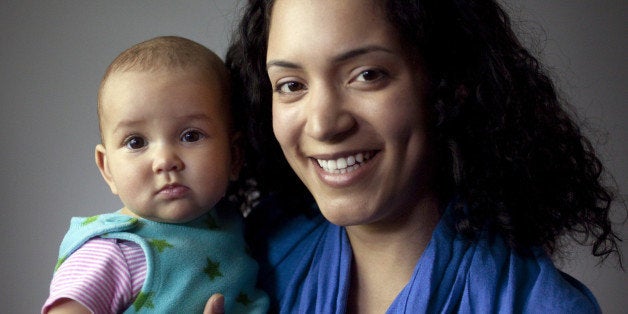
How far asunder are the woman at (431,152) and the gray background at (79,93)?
83 cm

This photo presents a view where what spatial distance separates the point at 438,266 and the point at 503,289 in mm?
130

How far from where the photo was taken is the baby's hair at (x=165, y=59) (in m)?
1.44

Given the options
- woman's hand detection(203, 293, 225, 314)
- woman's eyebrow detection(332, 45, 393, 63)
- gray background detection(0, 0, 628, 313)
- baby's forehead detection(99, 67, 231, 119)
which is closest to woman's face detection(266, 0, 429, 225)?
woman's eyebrow detection(332, 45, 393, 63)

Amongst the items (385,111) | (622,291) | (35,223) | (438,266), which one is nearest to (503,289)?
(438,266)

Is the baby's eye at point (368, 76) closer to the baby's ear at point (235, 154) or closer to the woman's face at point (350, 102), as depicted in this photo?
the woman's face at point (350, 102)

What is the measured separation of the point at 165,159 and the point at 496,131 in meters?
0.64

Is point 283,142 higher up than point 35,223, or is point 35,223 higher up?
point 283,142

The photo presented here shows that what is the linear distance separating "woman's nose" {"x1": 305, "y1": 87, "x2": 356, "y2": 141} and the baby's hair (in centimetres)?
29

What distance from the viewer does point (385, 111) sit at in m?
1.32

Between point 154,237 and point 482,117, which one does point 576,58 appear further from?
point 154,237

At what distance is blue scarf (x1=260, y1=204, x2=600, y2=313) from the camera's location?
1322 mm

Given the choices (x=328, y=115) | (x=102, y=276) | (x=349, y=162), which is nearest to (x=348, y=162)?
(x=349, y=162)

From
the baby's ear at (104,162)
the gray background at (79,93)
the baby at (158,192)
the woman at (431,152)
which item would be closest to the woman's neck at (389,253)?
the woman at (431,152)

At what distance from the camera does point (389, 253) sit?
59.9 inches
